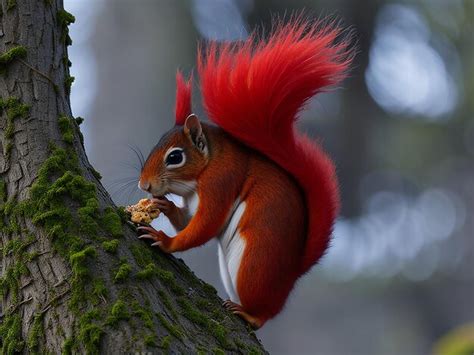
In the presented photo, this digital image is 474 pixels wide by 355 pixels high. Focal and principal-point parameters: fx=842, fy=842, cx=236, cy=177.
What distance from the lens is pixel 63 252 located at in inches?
59.7

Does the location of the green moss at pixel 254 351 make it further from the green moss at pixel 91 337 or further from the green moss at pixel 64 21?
the green moss at pixel 64 21

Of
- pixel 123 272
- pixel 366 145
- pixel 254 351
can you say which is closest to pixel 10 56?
pixel 123 272


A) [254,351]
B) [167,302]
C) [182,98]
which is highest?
[182,98]

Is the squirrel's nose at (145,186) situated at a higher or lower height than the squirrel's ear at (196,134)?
lower

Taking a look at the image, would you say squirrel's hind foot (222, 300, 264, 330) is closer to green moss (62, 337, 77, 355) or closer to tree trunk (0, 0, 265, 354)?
tree trunk (0, 0, 265, 354)

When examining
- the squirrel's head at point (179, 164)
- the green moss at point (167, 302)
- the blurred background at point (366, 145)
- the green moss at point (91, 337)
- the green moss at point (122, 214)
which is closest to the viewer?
the green moss at point (91, 337)

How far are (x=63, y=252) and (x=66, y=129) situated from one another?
28 centimetres

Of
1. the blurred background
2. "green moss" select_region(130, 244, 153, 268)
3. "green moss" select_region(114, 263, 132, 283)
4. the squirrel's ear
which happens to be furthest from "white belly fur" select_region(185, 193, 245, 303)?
the blurred background

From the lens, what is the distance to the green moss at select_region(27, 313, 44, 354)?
1462 millimetres

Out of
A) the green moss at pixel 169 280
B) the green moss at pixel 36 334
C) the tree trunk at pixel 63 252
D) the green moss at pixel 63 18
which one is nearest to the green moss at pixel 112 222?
the tree trunk at pixel 63 252

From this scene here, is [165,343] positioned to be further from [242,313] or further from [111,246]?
[242,313]

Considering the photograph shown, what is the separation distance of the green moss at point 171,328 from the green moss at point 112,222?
20 cm

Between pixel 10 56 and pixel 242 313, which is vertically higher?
pixel 10 56

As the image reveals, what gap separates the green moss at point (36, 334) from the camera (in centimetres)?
146
